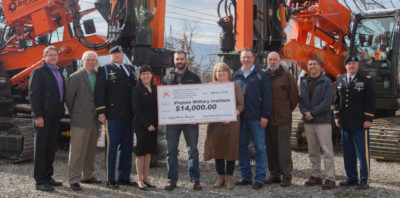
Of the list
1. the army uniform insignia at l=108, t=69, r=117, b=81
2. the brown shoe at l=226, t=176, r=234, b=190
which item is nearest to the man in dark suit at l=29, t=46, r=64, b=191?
the army uniform insignia at l=108, t=69, r=117, b=81

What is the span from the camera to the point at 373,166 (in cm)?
743

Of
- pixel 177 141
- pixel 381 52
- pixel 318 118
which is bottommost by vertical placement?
pixel 177 141

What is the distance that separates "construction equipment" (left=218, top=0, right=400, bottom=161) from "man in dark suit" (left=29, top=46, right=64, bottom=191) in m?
2.71

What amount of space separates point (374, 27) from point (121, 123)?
19.5ft

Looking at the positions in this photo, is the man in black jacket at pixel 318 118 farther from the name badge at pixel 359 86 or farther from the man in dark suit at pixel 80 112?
the man in dark suit at pixel 80 112

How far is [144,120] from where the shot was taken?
5.42 meters

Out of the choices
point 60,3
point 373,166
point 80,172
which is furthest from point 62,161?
point 373,166

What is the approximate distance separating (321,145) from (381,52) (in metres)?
3.67

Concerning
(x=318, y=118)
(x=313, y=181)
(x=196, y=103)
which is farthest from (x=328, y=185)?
(x=196, y=103)

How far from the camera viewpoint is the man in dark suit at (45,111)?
5352 millimetres

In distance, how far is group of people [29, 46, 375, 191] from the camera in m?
5.47

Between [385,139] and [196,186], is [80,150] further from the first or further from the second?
[385,139]

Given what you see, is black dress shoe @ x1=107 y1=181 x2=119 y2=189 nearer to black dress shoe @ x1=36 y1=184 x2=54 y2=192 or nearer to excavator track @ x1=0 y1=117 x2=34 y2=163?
black dress shoe @ x1=36 y1=184 x2=54 y2=192

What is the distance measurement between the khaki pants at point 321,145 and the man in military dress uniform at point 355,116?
267 mm
